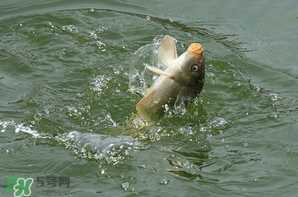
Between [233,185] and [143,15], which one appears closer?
[233,185]

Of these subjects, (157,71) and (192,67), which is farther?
(157,71)

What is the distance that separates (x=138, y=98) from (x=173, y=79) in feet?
3.25

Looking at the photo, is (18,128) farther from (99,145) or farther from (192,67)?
(192,67)

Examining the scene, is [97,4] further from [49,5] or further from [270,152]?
[270,152]

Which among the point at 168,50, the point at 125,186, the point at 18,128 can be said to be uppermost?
the point at 168,50

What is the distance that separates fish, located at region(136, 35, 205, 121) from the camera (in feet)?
16.2

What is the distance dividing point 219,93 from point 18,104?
1628mm

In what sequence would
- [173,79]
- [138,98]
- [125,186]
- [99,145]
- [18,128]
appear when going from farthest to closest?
[138,98], [18,128], [99,145], [173,79], [125,186]

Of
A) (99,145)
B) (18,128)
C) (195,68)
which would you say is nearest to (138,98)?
(99,145)

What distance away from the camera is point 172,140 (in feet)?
17.8

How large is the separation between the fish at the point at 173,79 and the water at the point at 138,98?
13cm

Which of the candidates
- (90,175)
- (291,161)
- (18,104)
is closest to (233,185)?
(291,161)

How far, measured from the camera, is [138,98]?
19.6 ft

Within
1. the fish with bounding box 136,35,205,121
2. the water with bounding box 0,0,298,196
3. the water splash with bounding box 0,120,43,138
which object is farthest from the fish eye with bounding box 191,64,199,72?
the water splash with bounding box 0,120,43,138
